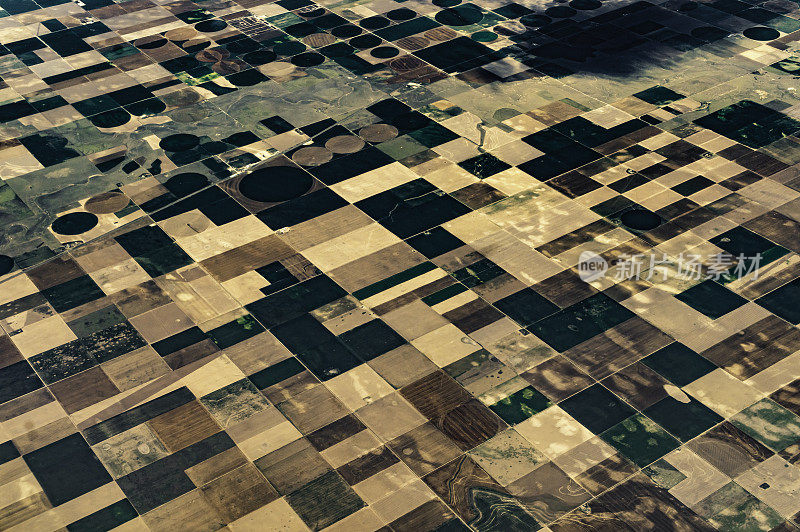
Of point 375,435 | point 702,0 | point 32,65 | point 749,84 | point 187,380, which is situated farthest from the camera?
point 702,0

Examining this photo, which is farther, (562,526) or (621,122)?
(621,122)

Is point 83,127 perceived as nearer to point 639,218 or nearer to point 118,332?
point 118,332

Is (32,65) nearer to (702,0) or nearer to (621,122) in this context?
(621,122)

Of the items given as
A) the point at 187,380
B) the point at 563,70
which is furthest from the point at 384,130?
the point at 187,380

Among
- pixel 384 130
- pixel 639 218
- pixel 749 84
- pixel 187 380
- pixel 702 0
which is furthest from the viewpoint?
pixel 702 0

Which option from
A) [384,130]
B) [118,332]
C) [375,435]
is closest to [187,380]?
[118,332]

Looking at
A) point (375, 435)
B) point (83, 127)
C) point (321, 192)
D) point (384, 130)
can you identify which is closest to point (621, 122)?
point (384, 130)

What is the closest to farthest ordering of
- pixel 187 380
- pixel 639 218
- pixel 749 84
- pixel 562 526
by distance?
pixel 562 526
pixel 187 380
pixel 639 218
pixel 749 84

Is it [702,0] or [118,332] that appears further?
[702,0]

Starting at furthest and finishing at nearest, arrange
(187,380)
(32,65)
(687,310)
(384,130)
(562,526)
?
(32,65) → (384,130) → (687,310) → (187,380) → (562,526)
